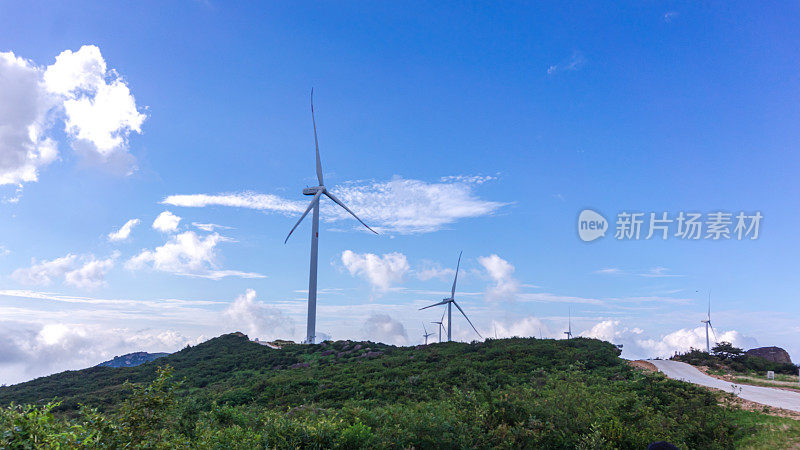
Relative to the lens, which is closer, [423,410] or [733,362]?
[423,410]

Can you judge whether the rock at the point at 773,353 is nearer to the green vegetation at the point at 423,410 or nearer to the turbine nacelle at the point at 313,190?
the green vegetation at the point at 423,410

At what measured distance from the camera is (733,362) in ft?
133

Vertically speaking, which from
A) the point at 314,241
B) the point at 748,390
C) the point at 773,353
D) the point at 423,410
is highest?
the point at 314,241

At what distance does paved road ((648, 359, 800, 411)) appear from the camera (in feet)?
76.4

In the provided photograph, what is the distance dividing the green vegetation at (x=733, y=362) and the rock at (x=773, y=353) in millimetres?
11797

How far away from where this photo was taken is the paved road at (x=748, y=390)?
76.4 feet

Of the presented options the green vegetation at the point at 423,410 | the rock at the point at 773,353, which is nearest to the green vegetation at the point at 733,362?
the green vegetation at the point at 423,410

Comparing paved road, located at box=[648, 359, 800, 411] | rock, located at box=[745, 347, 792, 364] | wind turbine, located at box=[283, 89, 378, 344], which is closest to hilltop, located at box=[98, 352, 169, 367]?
wind turbine, located at box=[283, 89, 378, 344]

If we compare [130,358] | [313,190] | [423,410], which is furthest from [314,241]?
[130,358]

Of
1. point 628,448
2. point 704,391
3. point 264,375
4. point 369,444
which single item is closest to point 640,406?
point 628,448

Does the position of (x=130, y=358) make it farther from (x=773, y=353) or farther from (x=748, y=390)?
(x=773, y=353)

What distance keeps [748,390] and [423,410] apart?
74.8 ft

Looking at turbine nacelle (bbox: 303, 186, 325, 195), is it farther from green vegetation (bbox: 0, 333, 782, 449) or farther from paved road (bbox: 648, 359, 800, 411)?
paved road (bbox: 648, 359, 800, 411)

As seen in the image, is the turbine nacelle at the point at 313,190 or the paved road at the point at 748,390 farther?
the turbine nacelle at the point at 313,190
